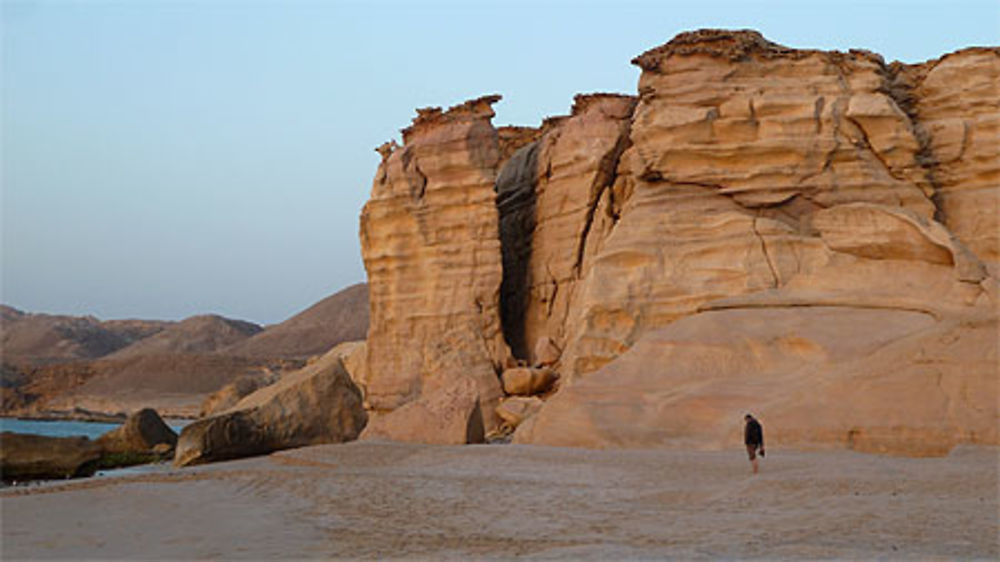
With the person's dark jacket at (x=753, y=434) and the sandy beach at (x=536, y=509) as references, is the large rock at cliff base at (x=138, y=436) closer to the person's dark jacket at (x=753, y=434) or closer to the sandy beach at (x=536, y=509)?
the sandy beach at (x=536, y=509)

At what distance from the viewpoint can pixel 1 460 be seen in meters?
21.5

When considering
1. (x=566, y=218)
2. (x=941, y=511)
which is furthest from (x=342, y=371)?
(x=941, y=511)

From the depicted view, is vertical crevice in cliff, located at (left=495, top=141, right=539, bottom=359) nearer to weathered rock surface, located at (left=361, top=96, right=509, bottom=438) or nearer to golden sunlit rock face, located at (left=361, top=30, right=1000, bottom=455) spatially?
golden sunlit rock face, located at (left=361, top=30, right=1000, bottom=455)

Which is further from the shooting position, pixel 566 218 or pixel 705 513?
pixel 566 218

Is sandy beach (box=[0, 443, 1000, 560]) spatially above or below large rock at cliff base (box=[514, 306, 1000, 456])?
below

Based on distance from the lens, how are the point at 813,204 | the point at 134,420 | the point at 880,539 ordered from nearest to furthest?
1. the point at 880,539
2. the point at 813,204
3. the point at 134,420

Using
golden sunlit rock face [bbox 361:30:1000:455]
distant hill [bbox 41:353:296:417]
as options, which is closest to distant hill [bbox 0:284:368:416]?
distant hill [bbox 41:353:296:417]

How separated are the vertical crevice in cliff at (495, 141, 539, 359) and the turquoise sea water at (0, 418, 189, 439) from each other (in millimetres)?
24631

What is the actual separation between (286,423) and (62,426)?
107 ft

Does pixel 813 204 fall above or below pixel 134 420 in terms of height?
above

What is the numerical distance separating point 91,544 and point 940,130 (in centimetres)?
1834

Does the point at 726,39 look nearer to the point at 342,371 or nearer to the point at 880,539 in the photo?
the point at 342,371

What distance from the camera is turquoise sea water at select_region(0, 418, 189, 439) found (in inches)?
1797

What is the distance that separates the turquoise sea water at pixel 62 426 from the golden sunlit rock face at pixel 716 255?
2553 centimetres
